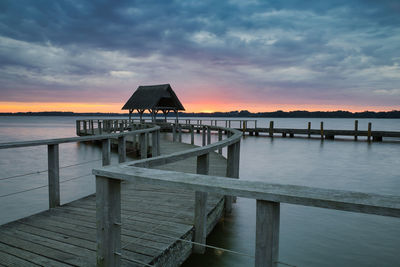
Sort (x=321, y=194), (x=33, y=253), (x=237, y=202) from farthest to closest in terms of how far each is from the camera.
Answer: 1. (x=237, y=202)
2. (x=33, y=253)
3. (x=321, y=194)

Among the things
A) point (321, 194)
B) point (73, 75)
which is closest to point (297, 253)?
point (321, 194)

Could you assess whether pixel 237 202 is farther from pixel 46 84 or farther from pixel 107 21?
pixel 46 84

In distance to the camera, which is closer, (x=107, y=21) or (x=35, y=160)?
(x=35, y=160)

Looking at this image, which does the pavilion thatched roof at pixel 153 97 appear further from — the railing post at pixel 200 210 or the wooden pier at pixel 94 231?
the railing post at pixel 200 210

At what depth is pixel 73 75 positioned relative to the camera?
41.1 m

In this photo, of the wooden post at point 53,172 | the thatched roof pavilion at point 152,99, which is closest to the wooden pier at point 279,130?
the thatched roof pavilion at point 152,99

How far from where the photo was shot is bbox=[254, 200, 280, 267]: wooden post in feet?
4.12

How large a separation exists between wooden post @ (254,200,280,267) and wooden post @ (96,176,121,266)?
1.03 metres

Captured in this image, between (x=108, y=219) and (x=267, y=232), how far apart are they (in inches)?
43.7

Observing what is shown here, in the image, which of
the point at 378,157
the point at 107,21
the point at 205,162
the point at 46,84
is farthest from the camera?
the point at 46,84

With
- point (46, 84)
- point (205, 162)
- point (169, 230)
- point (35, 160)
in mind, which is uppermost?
point (46, 84)

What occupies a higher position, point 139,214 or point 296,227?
point 139,214

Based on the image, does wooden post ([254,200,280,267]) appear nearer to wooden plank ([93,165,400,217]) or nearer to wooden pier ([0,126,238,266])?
wooden plank ([93,165,400,217])

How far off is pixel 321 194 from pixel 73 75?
151 ft
